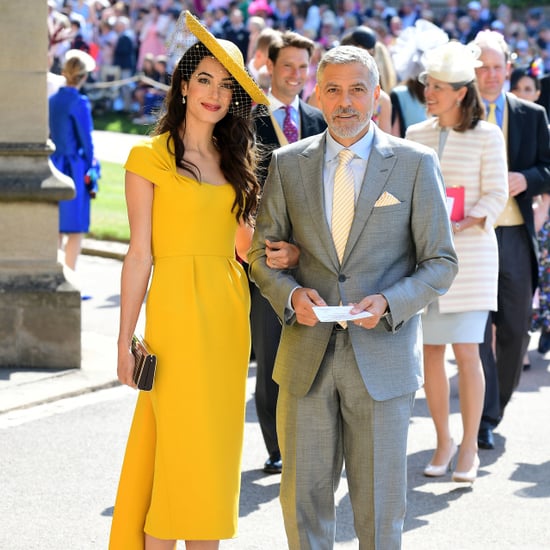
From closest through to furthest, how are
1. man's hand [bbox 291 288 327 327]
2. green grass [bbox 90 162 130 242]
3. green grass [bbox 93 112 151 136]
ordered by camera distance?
1. man's hand [bbox 291 288 327 327]
2. green grass [bbox 90 162 130 242]
3. green grass [bbox 93 112 151 136]

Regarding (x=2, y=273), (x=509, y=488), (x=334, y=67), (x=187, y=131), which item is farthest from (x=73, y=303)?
(x=334, y=67)

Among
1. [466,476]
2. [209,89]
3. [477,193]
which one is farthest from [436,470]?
[209,89]

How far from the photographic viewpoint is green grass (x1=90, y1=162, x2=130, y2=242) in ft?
46.9

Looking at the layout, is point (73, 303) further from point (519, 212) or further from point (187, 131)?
point (187, 131)

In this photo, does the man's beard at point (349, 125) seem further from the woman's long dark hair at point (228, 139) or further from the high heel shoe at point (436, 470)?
the high heel shoe at point (436, 470)

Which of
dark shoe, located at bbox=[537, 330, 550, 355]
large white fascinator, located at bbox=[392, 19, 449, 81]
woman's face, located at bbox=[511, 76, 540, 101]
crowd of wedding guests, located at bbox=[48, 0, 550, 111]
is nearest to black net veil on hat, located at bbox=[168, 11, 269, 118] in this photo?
large white fascinator, located at bbox=[392, 19, 449, 81]

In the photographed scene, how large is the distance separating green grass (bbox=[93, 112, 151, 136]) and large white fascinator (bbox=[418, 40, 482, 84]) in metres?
17.7

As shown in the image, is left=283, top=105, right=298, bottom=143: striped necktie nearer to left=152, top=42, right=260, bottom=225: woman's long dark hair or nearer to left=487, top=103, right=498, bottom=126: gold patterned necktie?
left=487, top=103, right=498, bottom=126: gold patterned necktie

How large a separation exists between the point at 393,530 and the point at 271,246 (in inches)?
42.8

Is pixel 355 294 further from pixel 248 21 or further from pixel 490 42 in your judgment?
pixel 248 21

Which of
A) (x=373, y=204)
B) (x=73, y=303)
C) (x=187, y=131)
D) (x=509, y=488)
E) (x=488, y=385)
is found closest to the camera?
(x=373, y=204)

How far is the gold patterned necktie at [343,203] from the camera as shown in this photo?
456 cm

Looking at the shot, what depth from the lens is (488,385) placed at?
292 inches

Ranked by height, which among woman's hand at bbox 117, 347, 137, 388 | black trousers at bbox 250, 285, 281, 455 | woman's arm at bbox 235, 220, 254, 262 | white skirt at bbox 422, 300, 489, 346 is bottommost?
black trousers at bbox 250, 285, 281, 455
